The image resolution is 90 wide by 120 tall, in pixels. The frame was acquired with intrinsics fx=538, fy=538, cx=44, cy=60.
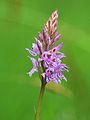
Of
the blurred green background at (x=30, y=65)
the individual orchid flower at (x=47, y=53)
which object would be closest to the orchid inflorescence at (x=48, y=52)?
the individual orchid flower at (x=47, y=53)

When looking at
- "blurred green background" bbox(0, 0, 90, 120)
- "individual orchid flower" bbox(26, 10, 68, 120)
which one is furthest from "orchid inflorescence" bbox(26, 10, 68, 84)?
"blurred green background" bbox(0, 0, 90, 120)

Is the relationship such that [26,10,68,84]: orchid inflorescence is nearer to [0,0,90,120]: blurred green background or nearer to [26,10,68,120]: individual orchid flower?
[26,10,68,120]: individual orchid flower

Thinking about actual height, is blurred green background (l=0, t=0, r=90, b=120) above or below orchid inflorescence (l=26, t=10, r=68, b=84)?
above

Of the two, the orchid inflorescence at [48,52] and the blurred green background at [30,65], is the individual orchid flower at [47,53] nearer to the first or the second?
the orchid inflorescence at [48,52]

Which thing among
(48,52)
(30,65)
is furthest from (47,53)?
(30,65)

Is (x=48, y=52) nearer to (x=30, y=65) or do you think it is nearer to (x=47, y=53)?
(x=47, y=53)
